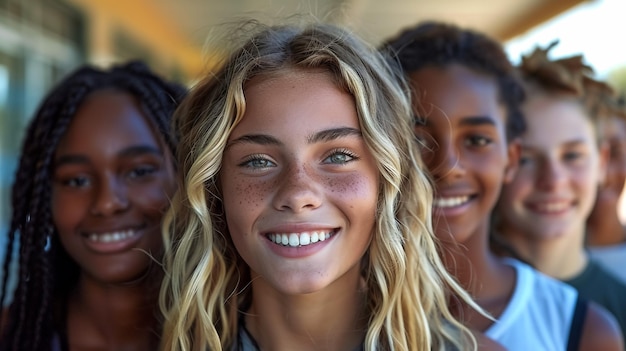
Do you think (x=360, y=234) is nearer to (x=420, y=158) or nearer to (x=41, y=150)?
(x=420, y=158)

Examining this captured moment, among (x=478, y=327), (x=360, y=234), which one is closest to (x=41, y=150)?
(x=360, y=234)

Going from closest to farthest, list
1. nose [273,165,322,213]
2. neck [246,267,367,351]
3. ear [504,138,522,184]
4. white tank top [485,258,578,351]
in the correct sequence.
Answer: nose [273,165,322,213]
neck [246,267,367,351]
white tank top [485,258,578,351]
ear [504,138,522,184]

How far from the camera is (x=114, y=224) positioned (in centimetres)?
204

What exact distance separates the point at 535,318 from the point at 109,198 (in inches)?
54.2

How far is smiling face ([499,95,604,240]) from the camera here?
8.31 ft

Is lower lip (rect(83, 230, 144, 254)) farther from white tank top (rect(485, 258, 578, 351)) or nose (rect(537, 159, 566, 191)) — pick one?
nose (rect(537, 159, 566, 191))

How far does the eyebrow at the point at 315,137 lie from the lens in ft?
5.23

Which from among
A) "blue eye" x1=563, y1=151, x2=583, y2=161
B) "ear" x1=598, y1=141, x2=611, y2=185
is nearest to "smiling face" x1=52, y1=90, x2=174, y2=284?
"blue eye" x1=563, y1=151, x2=583, y2=161

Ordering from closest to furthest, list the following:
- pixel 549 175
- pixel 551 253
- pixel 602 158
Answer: pixel 549 175, pixel 551 253, pixel 602 158

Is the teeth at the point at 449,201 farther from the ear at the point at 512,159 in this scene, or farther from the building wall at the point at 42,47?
the building wall at the point at 42,47

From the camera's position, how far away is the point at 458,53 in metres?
2.20

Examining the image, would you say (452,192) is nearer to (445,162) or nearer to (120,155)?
(445,162)

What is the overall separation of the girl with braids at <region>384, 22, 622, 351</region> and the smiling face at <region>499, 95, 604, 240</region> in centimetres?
33

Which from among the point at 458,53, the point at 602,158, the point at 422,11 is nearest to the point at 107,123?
the point at 458,53
